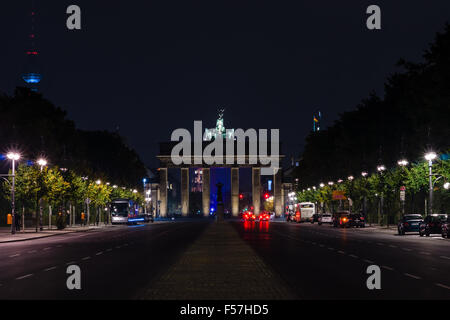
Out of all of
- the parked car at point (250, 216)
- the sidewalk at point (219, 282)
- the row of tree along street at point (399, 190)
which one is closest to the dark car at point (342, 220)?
the row of tree along street at point (399, 190)

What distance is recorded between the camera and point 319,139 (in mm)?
150000

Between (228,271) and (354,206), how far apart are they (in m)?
93.9

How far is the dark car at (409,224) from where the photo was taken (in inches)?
2506

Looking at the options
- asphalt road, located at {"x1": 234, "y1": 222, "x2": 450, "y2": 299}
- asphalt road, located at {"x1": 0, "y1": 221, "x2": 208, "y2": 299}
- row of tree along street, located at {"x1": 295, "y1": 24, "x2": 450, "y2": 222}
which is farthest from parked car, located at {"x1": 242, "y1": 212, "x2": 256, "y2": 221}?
asphalt road, located at {"x1": 0, "y1": 221, "x2": 208, "y2": 299}

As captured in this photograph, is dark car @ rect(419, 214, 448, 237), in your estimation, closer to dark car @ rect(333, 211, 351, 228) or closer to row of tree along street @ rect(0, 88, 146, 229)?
dark car @ rect(333, 211, 351, 228)

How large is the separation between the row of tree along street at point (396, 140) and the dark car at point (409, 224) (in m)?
4.41

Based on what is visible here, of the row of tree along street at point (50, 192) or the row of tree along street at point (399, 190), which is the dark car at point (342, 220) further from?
the row of tree along street at point (50, 192)

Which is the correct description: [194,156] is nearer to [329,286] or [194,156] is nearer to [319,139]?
[319,139]

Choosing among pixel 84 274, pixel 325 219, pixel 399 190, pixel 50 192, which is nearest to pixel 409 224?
pixel 399 190

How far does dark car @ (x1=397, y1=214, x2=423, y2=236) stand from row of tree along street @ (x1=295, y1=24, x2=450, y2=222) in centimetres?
441

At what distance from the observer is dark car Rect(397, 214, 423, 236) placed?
63656mm

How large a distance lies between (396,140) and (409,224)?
1345 inches

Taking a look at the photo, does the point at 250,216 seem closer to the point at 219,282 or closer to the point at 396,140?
the point at 396,140
